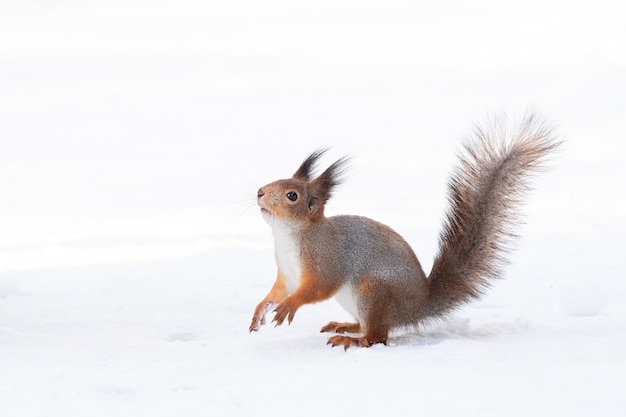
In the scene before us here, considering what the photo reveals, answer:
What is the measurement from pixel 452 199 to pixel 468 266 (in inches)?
9.6

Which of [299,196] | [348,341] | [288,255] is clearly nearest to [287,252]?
[288,255]

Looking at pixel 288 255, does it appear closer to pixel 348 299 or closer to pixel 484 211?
pixel 348 299

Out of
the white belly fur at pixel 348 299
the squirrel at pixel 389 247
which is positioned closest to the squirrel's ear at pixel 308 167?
the squirrel at pixel 389 247

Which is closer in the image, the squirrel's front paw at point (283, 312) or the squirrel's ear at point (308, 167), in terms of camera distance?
the squirrel's front paw at point (283, 312)

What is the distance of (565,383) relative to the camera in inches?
108

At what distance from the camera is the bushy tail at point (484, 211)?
3.55 m

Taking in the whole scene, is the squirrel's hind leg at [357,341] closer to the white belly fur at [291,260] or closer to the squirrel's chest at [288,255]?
the white belly fur at [291,260]

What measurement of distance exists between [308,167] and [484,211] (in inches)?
24.7

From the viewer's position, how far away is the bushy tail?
3.55 metres

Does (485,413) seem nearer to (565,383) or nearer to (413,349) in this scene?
(565,383)

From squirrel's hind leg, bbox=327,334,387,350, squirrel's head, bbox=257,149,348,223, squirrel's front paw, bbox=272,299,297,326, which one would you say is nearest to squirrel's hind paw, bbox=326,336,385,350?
squirrel's hind leg, bbox=327,334,387,350

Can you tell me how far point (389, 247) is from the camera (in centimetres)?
342

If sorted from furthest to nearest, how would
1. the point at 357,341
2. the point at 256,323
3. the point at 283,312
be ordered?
the point at 256,323, the point at 357,341, the point at 283,312

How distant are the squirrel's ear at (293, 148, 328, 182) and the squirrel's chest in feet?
0.85
